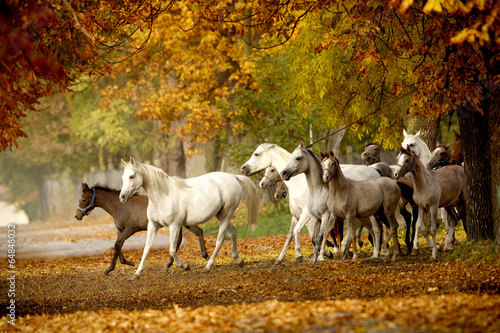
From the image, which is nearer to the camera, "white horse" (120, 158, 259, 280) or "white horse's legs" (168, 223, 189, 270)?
"white horse" (120, 158, 259, 280)

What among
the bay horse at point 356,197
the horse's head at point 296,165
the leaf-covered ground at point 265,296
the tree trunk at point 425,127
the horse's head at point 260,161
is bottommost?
the leaf-covered ground at point 265,296

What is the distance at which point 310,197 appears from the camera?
12.8 meters

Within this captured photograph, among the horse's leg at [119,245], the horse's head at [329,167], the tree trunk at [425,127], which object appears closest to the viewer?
the horse's head at [329,167]

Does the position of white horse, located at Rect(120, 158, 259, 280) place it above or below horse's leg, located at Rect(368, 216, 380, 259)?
above

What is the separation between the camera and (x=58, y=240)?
1042 inches

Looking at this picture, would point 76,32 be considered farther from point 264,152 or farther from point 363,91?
point 363,91

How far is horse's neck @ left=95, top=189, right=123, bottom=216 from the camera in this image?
47.0 feet

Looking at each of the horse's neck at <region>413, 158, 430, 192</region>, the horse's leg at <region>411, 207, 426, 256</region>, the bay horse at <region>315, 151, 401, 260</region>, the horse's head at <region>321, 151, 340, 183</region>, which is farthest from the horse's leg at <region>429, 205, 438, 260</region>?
the horse's head at <region>321, 151, 340, 183</region>

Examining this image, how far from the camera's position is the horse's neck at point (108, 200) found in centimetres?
1432

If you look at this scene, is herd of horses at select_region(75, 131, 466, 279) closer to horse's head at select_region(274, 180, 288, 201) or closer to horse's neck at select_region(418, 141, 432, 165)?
horse's head at select_region(274, 180, 288, 201)

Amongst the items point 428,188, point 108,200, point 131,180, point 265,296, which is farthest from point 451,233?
point 108,200

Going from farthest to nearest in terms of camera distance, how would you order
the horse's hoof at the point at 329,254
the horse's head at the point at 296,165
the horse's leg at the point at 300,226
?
1. the horse's hoof at the point at 329,254
2. the horse's leg at the point at 300,226
3. the horse's head at the point at 296,165

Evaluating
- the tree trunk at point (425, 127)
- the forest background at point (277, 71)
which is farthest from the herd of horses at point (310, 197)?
the tree trunk at point (425, 127)

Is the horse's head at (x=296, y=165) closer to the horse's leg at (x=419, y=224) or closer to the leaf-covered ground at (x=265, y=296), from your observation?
the leaf-covered ground at (x=265, y=296)
